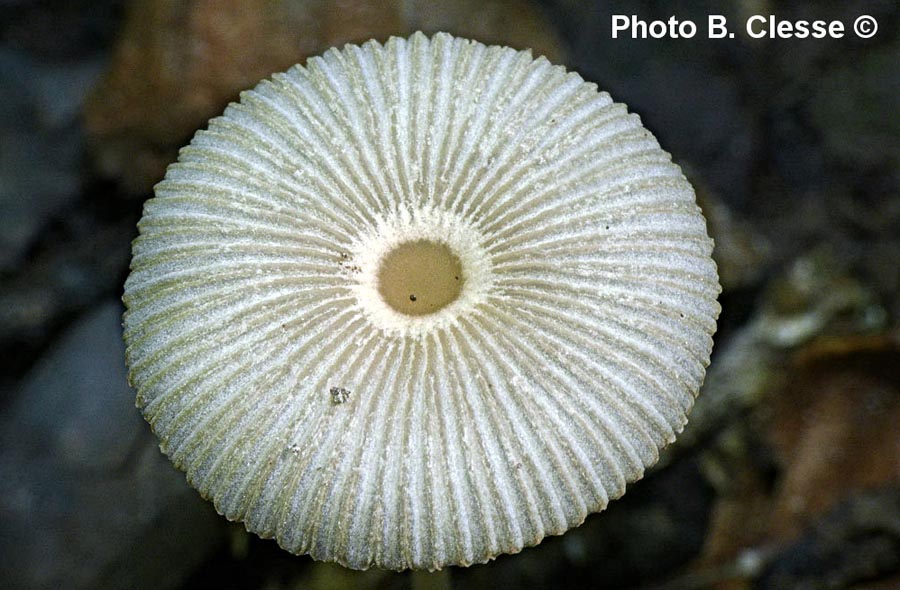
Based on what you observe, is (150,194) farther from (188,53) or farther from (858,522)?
(858,522)

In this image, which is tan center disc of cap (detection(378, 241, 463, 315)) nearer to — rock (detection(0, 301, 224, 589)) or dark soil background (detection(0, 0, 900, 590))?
dark soil background (detection(0, 0, 900, 590))

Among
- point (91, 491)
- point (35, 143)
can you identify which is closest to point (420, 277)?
point (91, 491)

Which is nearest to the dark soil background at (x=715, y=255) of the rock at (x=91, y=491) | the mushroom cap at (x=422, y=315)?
the rock at (x=91, y=491)

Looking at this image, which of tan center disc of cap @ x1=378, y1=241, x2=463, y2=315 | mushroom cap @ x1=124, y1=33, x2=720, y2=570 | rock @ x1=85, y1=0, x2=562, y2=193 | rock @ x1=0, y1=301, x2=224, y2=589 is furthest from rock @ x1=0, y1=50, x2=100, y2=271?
tan center disc of cap @ x1=378, y1=241, x2=463, y2=315

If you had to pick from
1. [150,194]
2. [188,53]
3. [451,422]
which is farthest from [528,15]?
[451,422]

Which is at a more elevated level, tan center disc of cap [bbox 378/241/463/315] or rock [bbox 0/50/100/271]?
tan center disc of cap [bbox 378/241/463/315]

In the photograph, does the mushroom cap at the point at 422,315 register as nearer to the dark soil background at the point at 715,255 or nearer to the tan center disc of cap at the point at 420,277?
the tan center disc of cap at the point at 420,277
